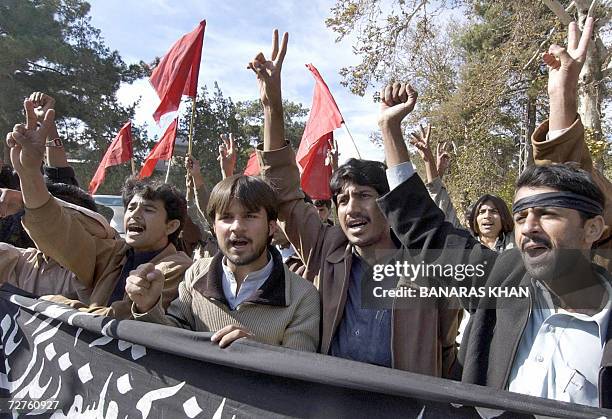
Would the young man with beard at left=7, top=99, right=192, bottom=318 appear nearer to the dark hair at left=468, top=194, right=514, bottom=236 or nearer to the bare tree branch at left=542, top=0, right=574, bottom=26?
the dark hair at left=468, top=194, right=514, bottom=236

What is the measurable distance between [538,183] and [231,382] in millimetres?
1104

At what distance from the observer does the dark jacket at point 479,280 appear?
1605mm

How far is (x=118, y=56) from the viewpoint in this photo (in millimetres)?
18953

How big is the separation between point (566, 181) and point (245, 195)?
42.8 inches

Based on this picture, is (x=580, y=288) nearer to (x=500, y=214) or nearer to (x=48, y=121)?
(x=48, y=121)

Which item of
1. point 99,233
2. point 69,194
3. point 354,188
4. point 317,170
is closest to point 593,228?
point 354,188

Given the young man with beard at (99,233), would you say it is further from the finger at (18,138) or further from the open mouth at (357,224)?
the open mouth at (357,224)

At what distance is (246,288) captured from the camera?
81.0 inches

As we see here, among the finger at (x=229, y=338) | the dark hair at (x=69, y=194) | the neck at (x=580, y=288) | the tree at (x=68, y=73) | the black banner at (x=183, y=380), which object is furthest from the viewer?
the tree at (x=68, y=73)

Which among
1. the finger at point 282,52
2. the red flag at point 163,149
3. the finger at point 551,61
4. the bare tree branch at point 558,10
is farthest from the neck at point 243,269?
the bare tree branch at point 558,10

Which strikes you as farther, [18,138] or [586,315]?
[18,138]

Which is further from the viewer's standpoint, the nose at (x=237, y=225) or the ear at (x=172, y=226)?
the ear at (x=172, y=226)

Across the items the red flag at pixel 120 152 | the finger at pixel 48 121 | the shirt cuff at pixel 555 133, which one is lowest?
the shirt cuff at pixel 555 133

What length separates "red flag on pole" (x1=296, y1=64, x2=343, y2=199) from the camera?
17.5 feet
